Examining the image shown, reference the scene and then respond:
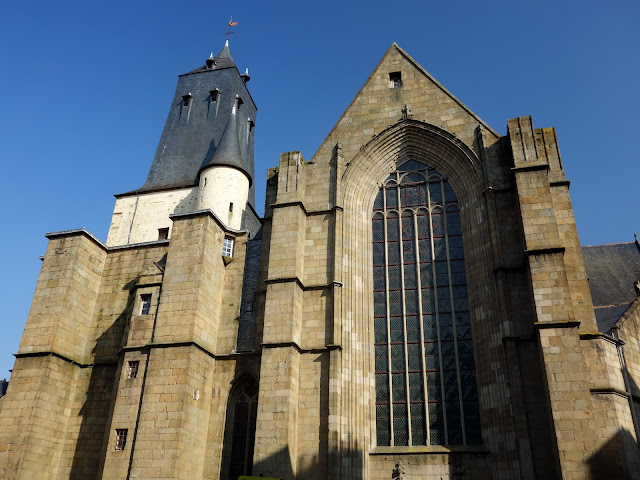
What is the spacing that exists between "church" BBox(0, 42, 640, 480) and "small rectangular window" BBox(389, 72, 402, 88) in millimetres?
168

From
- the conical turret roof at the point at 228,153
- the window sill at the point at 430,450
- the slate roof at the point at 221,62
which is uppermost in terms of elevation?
the slate roof at the point at 221,62

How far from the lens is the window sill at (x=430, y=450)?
11.4m

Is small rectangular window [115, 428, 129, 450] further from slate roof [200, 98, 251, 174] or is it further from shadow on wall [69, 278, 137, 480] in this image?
slate roof [200, 98, 251, 174]

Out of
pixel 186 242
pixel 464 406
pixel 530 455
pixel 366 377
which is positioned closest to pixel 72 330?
pixel 186 242

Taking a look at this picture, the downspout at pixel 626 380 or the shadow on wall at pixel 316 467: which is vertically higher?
the downspout at pixel 626 380

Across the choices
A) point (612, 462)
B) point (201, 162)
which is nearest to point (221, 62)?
point (201, 162)

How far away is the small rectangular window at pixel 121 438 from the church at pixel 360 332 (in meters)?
0.05

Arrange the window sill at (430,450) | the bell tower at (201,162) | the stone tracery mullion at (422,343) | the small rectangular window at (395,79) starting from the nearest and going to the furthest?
the window sill at (430,450), the stone tracery mullion at (422,343), the small rectangular window at (395,79), the bell tower at (201,162)

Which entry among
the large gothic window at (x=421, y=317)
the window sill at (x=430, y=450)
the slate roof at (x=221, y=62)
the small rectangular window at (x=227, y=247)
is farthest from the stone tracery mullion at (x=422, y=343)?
the slate roof at (x=221, y=62)

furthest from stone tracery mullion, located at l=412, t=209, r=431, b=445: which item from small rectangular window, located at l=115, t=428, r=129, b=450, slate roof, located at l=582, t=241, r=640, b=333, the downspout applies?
small rectangular window, located at l=115, t=428, r=129, b=450

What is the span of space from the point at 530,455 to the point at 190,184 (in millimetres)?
16154

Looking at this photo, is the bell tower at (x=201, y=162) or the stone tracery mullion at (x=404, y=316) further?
the bell tower at (x=201, y=162)

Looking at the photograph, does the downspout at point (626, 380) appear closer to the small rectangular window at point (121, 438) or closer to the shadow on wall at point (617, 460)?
the shadow on wall at point (617, 460)

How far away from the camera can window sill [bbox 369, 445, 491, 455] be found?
11367 mm
